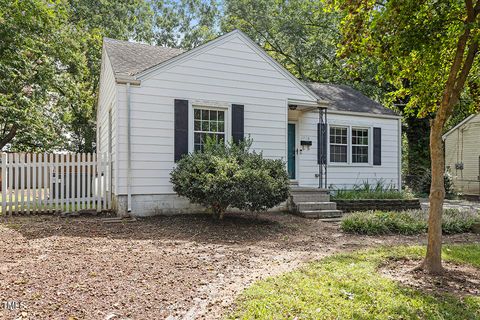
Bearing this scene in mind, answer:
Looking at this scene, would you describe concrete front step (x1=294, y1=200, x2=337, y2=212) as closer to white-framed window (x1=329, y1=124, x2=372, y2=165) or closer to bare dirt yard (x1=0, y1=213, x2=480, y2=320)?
bare dirt yard (x1=0, y1=213, x2=480, y2=320)

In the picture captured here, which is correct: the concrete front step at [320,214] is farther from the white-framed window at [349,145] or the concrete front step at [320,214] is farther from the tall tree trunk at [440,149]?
the tall tree trunk at [440,149]

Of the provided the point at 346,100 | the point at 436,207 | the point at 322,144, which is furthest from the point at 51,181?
the point at 346,100

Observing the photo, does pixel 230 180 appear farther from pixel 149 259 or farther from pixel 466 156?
pixel 466 156

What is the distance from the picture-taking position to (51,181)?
8680mm

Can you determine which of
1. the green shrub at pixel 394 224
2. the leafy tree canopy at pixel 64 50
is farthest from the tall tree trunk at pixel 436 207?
the leafy tree canopy at pixel 64 50

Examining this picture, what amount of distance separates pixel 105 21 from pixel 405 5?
20.5 meters

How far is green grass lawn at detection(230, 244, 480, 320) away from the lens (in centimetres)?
317

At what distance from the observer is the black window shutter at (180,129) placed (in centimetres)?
871

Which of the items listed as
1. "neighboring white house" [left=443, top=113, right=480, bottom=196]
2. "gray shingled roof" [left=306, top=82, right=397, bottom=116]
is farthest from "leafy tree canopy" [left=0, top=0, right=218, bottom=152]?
"neighboring white house" [left=443, top=113, right=480, bottom=196]

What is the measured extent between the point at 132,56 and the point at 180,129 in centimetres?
291

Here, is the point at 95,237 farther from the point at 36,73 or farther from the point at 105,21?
the point at 105,21

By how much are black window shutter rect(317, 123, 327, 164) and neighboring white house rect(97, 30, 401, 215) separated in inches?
1.3

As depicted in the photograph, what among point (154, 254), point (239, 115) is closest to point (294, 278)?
point (154, 254)

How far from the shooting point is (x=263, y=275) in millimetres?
4352
